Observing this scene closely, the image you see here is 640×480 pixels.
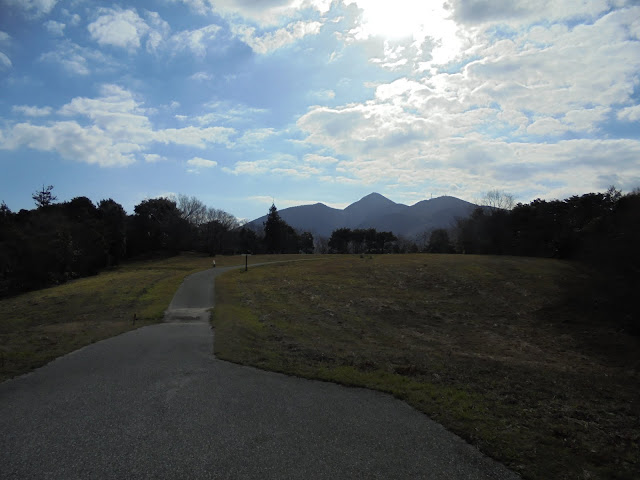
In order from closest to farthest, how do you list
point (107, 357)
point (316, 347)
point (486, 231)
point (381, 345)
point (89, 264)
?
point (107, 357), point (316, 347), point (381, 345), point (89, 264), point (486, 231)

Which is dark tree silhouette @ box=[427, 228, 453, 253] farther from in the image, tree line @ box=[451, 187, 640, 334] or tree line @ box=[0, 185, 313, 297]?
tree line @ box=[0, 185, 313, 297]

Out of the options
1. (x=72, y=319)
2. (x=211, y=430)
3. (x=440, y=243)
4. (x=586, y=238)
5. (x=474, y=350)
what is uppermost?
(x=586, y=238)

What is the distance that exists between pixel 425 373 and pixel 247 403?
4524mm

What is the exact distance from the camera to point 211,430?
5.30 m

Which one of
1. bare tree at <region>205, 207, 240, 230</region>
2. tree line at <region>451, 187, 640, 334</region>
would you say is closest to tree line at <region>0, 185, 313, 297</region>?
bare tree at <region>205, 207, 240, 230</region>

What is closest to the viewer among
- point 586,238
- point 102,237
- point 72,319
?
point 72,319

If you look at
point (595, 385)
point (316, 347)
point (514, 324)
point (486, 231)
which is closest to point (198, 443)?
point (316, 347)

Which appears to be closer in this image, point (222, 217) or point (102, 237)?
point (102, 237)

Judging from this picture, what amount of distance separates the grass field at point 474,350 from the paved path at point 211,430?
0.69 meters

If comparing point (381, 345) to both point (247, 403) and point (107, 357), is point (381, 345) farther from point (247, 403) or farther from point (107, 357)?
point (107, 357)

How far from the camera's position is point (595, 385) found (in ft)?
29.4

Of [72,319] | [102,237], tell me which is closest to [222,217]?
[102,237]

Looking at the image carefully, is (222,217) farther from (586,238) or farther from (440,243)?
(586,238)

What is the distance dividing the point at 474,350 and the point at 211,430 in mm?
11835
